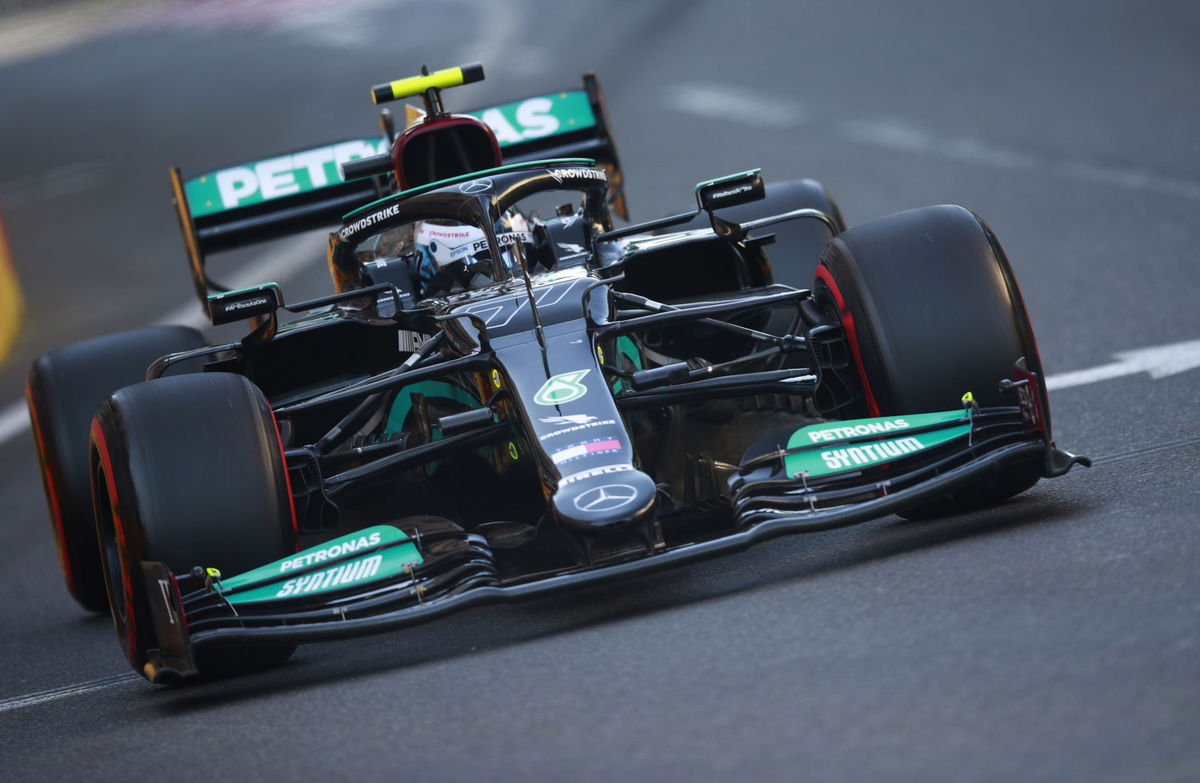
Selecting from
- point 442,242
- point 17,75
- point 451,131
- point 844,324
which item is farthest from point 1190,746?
point 17,75

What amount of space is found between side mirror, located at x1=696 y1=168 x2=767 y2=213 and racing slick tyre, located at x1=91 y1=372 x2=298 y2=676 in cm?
176

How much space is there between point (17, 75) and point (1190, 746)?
2835cm

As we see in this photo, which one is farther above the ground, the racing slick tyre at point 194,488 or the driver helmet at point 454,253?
the driver helmet at point 454,253

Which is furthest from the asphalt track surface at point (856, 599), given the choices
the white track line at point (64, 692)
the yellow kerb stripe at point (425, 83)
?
the yellow kerb stripe at point (425, 83)

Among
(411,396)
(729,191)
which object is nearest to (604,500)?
(411,396)

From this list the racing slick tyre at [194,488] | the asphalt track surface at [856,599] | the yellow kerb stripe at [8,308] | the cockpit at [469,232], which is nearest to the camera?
the asphalt track surface at [856,599]

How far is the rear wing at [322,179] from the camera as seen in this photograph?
27.3ft

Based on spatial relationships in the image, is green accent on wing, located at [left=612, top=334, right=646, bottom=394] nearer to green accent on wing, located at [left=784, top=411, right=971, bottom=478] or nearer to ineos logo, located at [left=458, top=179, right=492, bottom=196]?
ineos logo, located at [left=458, top=179, right=492, bottom=196]

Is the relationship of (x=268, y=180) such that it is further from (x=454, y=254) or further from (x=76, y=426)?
(x=454, y=254)

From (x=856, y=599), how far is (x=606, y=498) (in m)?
0.74

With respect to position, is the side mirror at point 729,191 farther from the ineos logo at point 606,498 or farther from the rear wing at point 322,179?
the rear wing at point 322,179

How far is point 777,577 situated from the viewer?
475cm

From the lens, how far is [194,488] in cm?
477

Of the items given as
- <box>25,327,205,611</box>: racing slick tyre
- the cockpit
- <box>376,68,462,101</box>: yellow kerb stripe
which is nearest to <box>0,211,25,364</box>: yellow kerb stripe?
<box>25,327,205,611</box>: racing slick tyre
